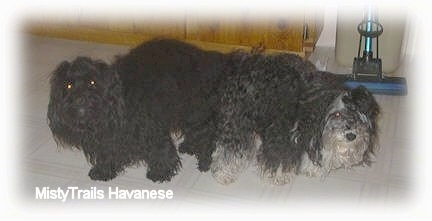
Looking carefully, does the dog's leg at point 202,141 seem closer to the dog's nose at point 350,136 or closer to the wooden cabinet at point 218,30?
the dog's nose at point 350,136

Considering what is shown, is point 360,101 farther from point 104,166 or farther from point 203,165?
point 104,166

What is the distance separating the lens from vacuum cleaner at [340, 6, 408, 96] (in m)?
3.95

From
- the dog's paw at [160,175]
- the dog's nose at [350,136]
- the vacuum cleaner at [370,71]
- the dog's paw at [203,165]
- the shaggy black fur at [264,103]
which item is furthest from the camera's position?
the vacuum cleaner at [370,71]

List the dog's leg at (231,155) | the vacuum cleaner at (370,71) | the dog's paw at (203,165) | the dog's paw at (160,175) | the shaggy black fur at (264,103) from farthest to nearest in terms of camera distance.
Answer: the vacuum cleaner at (370,71) → the dog's paw at (203,165) → the dog's paw at (160,175) → the dog's leg at (231,155) → the shaggy black fur at (264,103)

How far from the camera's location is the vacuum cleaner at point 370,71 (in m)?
3.95

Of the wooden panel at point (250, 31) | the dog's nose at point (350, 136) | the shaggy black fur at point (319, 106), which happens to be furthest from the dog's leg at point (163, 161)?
the wooden panel at point (250, 31)

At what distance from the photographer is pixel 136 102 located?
108 inches

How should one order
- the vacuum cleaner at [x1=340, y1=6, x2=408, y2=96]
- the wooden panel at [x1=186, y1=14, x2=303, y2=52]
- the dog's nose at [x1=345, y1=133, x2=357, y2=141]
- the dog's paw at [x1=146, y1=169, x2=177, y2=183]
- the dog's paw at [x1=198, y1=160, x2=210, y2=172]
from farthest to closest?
the wooden panel at [x1=186, y1=14, x2=303, y2=52], the vacuum cleaner at [x1=340, y1=6, x2=408, y2=96], the dog's paw at [x1=198, y1=160, x2=210, y2=172], the dog's paw at [x1=146, y1=169, x2=177, y2=183], the dog's nose at [x1=345, y1=133, x2=357, y2=141]

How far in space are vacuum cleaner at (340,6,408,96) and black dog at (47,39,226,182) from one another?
141 centimetres

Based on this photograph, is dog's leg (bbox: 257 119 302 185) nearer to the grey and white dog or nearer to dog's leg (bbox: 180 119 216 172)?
the grey and white dog

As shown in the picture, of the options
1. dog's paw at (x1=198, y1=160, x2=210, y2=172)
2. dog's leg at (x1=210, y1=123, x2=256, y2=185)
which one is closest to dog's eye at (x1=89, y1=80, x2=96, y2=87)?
dog's leg at (x1=210, y1=123, x2=256, y2=185)

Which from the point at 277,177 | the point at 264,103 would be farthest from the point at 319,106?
the point at 277,177

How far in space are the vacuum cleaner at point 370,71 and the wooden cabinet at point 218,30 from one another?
1.40 ft

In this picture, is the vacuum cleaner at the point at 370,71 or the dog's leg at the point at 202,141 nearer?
the dog's leg at the point at 202,141
